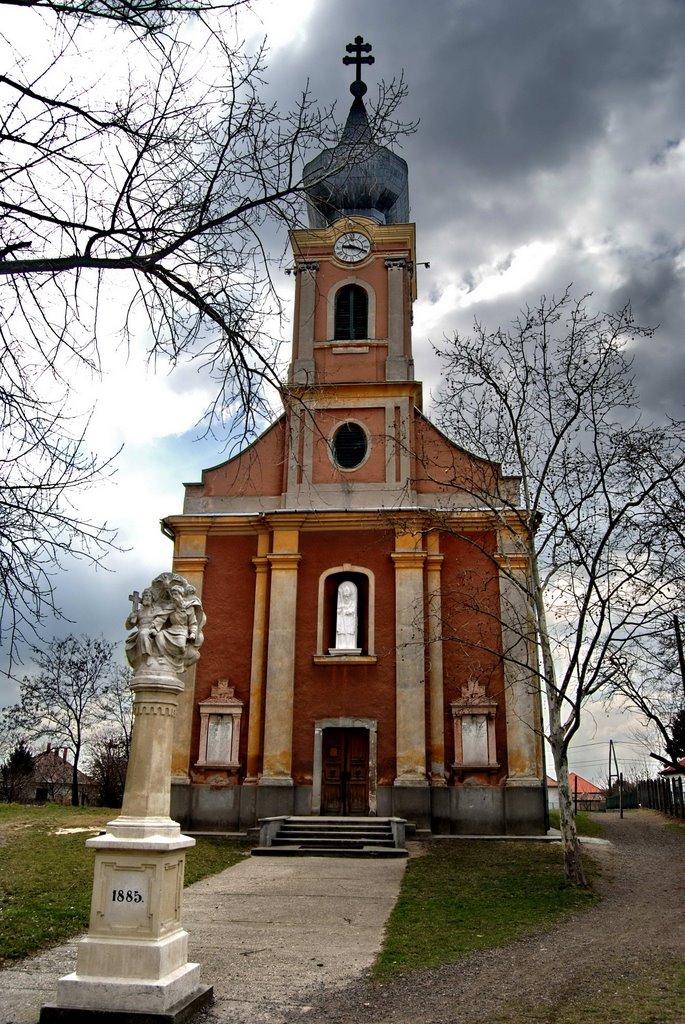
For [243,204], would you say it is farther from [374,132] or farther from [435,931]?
[435,931]

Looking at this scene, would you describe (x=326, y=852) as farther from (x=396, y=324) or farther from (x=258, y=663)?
(x=396, y=324)

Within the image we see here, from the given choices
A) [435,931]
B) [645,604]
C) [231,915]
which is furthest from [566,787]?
[231,915]

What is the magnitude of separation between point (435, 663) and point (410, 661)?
2.14 feet

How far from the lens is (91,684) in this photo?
1435 inches

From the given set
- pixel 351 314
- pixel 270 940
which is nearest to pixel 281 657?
pixel 351 314

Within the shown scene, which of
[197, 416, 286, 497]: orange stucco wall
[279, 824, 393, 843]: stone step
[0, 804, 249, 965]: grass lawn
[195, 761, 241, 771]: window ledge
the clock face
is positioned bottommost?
[0, 804, 249, 965]: grass lawn

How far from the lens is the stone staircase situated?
16812 mm

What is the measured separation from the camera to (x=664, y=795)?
32.4 meters

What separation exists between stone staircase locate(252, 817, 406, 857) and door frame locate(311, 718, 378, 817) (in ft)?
2.88

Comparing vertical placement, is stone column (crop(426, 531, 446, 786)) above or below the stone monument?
above

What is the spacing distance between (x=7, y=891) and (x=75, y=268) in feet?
28.6

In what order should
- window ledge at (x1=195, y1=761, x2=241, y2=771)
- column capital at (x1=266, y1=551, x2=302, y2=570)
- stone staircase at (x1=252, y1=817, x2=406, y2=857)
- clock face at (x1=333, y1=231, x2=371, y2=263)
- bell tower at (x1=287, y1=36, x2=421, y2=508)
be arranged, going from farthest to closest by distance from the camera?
clock face at (x1=333, y1=231, x2=371, y2=263) < bell tower at (x1=287, y1=36, x2=421, y2=508) < column capital at (x1=266, y1=551, x2=302, y2=570) < window ledge at (x1=195, y1=761, x2=241, y2=771) < stone staircase at (x1=252, y1=817, x2=406, y2=857)

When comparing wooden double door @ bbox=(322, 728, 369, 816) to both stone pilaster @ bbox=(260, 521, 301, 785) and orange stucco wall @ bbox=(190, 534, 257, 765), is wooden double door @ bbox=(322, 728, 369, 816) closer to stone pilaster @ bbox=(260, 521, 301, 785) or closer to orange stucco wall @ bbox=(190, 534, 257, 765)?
stone pilaster @ bbox=(260, 521, 301, 785)

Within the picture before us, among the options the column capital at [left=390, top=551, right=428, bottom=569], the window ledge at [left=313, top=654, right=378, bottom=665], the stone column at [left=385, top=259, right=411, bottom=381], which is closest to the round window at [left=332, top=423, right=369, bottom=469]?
the stone column at [left=385, top=259, right=411, bottom=381]
